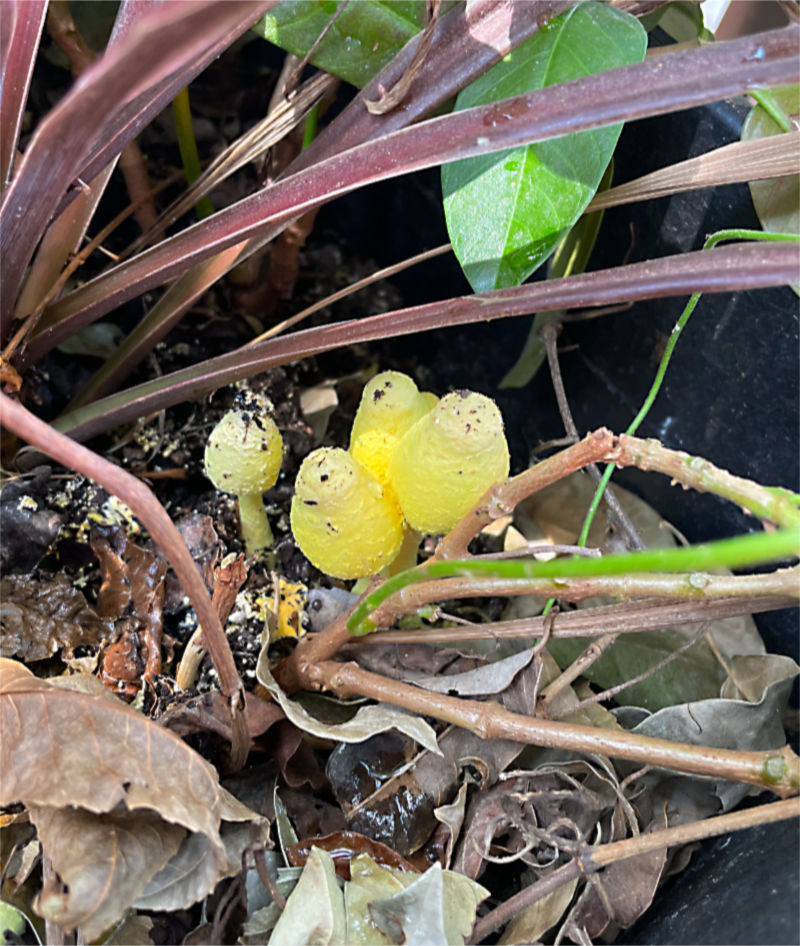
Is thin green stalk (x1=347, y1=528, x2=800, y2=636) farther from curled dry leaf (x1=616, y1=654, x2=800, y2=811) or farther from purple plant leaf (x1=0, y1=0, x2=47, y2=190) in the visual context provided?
purple plant leaf (x1=0, y1=0, x2=47, y2=190)

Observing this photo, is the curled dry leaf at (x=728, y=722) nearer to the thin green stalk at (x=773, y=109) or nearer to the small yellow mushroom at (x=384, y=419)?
the small yellow mushroom at (x=384, y=419)

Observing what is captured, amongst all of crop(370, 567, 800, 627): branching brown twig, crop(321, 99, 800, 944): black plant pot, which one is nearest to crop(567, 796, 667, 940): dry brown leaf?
crop(321, 99, 800, 944): black plant pot

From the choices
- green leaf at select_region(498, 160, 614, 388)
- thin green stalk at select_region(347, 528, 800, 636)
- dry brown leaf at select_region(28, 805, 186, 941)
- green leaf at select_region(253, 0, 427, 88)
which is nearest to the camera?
thin green stalk at select_region(347, 528, 800, 636)

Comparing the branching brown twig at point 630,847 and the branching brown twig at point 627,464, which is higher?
the branching brown twig at point 627,464

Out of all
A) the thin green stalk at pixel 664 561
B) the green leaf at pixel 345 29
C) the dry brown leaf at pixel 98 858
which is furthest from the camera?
the green leaf at pixel 345 29

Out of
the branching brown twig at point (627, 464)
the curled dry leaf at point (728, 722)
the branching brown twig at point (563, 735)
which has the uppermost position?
the branching brown twig at point (627, 464)

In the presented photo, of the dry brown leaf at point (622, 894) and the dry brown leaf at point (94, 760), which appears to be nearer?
the dry brown leaf at point (94, 760)

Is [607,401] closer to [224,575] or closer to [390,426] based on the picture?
[390,426]

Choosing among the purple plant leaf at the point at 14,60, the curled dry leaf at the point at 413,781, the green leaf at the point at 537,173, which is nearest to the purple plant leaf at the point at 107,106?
the purple plant leaf at the point at 14,60
